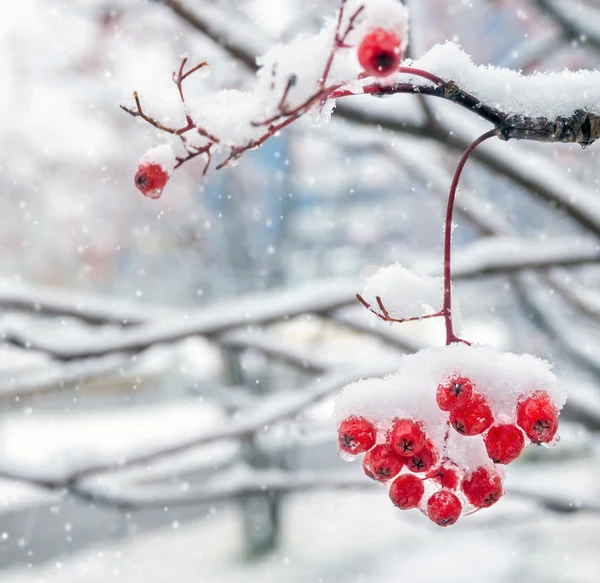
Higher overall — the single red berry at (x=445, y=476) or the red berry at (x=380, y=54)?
the red berry at (x=380, y=54)

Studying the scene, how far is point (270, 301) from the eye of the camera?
2230mm

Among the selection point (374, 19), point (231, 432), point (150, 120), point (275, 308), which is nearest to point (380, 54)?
point (374, 19)

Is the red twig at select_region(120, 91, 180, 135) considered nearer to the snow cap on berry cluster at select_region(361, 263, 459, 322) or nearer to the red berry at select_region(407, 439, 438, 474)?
the snow cap on berry cluster at select_region(361, 263, 459, 322)

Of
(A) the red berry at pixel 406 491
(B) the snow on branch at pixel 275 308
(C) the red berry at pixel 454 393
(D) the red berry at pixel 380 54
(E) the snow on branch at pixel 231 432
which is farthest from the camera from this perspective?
(E) the snow on branch at pixel 231 432

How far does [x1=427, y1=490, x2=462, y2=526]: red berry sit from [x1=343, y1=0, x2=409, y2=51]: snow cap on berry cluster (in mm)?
646

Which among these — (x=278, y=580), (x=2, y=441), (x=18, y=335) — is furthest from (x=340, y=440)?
(x=2, y=441)

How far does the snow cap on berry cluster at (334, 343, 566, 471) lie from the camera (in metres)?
0.88

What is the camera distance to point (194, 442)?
2.29m

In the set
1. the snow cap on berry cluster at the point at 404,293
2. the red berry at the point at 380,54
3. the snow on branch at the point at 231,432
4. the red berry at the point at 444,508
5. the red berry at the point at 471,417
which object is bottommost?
the red berry at the point at 444,508

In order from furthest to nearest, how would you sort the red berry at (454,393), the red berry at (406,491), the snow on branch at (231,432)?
the snow on branch at (231,432) → the red berry at (406,491) → the red berry at (454,393)

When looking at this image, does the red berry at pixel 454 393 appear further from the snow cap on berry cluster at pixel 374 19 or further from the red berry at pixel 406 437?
the snow cap on berry cluster at pixel 374 19

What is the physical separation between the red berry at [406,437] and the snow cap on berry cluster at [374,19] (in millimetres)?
501

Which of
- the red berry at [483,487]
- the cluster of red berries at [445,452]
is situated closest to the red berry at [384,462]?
the cluster of red berries at [445,452]

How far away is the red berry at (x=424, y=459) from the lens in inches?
35.9
